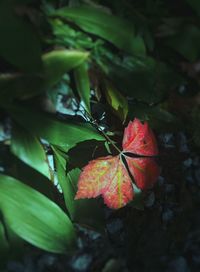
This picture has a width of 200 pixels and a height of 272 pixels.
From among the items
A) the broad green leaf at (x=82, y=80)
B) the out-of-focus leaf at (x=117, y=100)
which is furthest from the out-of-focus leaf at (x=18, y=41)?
the out-of-focus leaf at (x=117, y=100)

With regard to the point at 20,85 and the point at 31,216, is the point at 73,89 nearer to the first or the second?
the point at 20,85

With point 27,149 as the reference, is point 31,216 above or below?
below

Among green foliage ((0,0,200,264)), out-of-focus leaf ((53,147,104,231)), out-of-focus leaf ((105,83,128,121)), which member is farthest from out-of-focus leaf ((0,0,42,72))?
out-of-focus leaf ((53,147,104,231))

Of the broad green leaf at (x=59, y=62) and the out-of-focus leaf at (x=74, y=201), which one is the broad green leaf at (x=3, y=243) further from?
the broad green leaf at (x=59, y=62)

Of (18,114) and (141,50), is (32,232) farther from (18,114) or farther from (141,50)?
(141,50)

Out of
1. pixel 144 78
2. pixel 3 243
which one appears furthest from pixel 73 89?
pixel 3 243

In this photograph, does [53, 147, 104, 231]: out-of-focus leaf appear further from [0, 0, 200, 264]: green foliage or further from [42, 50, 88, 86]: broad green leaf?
[42, 50, 88, 86]: broad green leaf

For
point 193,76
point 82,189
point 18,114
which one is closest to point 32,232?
point 82,189
